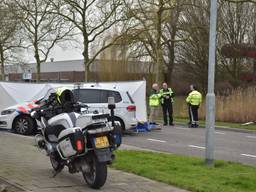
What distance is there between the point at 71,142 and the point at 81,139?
0.68ft

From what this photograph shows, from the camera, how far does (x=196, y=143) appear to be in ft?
50.2

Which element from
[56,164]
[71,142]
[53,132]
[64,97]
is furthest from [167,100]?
[71,142]

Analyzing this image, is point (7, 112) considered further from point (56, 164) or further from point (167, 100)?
point (56, 164)

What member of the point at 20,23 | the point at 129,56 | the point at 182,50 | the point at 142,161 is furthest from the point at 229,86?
the point at 142,161

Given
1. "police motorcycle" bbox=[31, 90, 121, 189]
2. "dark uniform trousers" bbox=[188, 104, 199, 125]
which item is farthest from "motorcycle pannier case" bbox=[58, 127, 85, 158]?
"dark uniform trousers" bbox=[188, 104, 199, 125]

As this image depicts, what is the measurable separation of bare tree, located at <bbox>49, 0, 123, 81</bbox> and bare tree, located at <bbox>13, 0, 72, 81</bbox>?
104 centimetres

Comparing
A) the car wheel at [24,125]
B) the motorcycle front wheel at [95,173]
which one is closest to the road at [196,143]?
the car wheel at [24,125]

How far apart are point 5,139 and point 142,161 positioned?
16.7 ft

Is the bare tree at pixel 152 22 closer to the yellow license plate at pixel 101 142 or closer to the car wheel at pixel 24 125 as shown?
the car wheel at pixel 24 125

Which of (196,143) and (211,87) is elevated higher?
(211,87)

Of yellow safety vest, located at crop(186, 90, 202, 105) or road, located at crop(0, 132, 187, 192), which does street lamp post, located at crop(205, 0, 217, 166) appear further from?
yellow safety vest, located at crop(186, 90, 202, 105)

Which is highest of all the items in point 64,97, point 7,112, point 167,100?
point 64,97

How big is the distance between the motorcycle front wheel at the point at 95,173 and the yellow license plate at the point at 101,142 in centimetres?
21

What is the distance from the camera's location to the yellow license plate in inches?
279
